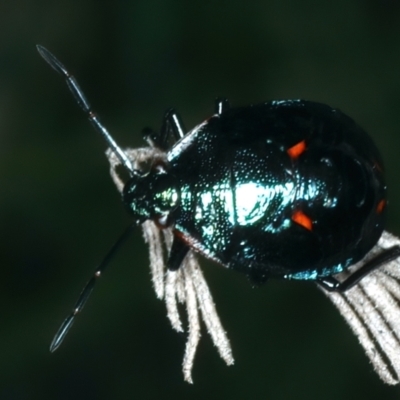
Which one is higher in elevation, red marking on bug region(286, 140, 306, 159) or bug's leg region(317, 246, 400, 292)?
red marking on bug region(286, 140, 306, 159)

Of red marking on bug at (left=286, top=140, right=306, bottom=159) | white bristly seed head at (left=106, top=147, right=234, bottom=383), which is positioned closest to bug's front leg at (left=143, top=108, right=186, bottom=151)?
white bristly seed head at (left=106, top=147, right=234, bottom=383)

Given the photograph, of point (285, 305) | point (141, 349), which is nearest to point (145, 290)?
point (141, 349)

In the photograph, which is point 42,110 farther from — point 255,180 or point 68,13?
point 255,180

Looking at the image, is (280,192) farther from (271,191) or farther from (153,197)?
(153,197)

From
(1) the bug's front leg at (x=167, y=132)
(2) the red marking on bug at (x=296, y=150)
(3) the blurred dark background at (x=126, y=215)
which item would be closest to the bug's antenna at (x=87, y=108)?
(1) the bug's front leg at (x=167, y=132)

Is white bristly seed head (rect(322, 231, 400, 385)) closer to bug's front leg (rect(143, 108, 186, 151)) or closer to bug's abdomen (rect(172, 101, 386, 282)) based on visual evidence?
bug's abdomen (rect(172, 101, 386, 282))

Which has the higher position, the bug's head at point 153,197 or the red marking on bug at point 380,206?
the bug's head at point 153,197

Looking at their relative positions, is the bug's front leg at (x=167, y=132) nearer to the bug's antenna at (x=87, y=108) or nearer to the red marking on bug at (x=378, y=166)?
the bug's antenna at (x=87, y=108)
